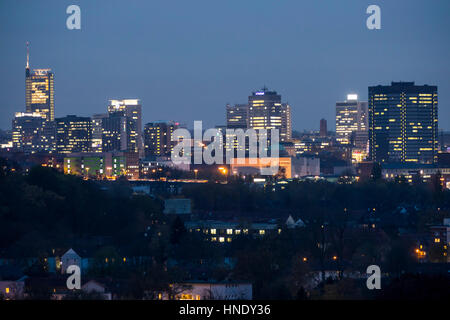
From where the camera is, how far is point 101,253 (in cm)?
2252

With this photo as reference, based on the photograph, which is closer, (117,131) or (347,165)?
(347,165)

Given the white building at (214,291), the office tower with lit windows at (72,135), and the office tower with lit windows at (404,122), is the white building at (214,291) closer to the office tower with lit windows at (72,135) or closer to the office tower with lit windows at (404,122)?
the office tower with lit windows at (404,122)

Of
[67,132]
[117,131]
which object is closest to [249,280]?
[67,132]

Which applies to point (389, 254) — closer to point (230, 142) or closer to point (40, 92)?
point (230, 142)

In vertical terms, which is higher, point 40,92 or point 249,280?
point 40,92

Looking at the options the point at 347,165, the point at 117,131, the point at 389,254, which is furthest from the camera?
the point at 117,131

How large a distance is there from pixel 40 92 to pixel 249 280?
3613 inches

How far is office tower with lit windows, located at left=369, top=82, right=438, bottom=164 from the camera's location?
82.5 m

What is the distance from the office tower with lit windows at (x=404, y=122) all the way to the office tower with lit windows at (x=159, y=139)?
2171 centimetres

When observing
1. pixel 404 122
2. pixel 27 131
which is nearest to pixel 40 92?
pixel 27 131

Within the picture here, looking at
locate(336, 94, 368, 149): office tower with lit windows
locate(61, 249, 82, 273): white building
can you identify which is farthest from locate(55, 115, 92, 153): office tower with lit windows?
locate(61, 249, 82, 273): white building

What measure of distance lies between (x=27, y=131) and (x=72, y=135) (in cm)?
1031

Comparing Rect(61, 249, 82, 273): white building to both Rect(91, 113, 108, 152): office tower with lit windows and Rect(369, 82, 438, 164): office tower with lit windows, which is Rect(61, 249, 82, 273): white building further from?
Rect(91, 113, 108, 152): office tower with lit windows

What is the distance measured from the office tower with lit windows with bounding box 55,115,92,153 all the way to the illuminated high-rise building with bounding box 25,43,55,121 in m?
15.3
